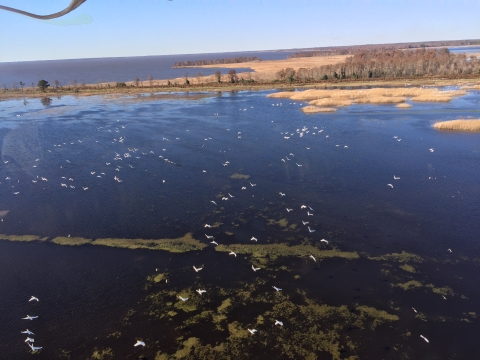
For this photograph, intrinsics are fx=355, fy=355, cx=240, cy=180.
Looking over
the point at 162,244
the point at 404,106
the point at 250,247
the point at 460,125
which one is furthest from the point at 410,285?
the point at 404,106

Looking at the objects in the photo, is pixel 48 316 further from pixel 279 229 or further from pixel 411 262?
pixel 411 262

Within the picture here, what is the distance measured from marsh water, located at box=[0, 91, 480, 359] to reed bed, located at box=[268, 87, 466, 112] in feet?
50.1

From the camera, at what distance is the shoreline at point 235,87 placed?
6139cm

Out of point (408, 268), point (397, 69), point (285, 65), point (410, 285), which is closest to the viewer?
point (410, 285)

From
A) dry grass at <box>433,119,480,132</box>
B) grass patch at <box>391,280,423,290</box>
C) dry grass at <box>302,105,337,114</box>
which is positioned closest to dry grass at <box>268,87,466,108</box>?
dry grass at <box>302,105,337,114</box>

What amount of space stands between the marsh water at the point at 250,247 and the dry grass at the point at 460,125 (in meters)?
1.70

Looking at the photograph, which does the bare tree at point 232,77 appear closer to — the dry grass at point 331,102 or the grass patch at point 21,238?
the dry grass at point 331,102

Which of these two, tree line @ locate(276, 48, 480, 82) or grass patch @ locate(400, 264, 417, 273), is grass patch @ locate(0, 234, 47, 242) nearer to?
grass patch @ locate(400, 264, 417, 273)

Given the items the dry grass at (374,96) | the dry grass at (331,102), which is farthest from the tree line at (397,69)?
the dry grass at (331,102)

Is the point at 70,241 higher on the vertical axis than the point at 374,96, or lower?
lower

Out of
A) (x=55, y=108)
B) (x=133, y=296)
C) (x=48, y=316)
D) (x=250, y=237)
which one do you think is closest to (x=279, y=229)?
(x=250, y=237)

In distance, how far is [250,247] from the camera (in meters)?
15.1

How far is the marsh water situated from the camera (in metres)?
10.8

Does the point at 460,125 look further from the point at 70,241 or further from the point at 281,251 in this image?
the point at 70,241
